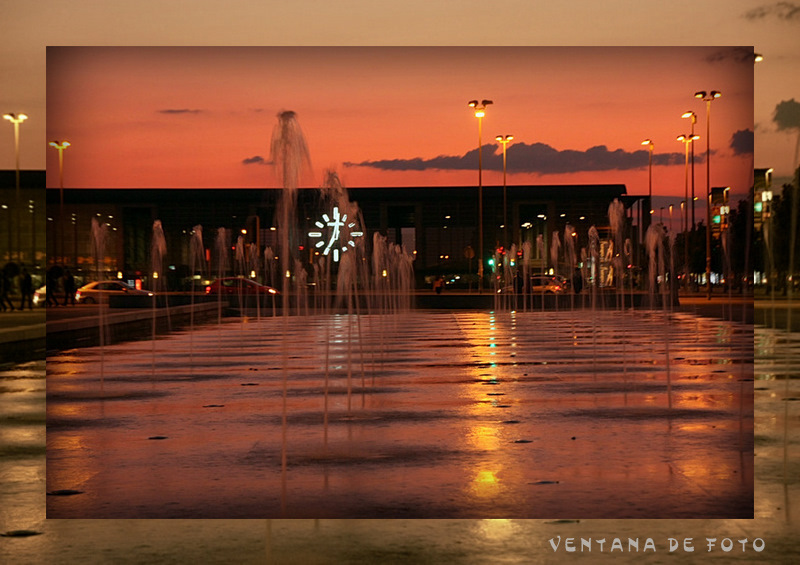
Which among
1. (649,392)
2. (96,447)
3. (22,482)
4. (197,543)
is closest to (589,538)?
(197,543)

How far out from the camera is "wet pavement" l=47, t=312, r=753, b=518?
6480 millimetres

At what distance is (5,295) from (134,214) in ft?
157

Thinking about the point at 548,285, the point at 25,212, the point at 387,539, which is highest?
the point at 25,212

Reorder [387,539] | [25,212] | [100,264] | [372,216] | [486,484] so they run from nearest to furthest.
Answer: [387,539], [486,484], [100,264], [25,212], [372,216]

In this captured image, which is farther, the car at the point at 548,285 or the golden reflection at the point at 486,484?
the car at the point at 548,285

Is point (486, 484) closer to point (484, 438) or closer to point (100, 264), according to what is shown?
point (484, 438)

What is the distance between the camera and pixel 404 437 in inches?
354

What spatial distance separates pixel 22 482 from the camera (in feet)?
24.1

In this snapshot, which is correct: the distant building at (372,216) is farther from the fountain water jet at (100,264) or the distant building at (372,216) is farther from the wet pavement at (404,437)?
the wet pavement at (404,437)

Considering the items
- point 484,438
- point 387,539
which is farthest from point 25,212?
point 387,539

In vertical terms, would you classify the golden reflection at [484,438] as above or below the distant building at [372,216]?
below

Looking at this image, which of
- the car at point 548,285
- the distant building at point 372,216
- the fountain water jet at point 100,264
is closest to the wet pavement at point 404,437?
the fountain water jet at point 100,264

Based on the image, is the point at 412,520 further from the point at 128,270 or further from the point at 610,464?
the point at 128,270

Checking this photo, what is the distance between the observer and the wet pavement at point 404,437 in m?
6.48
